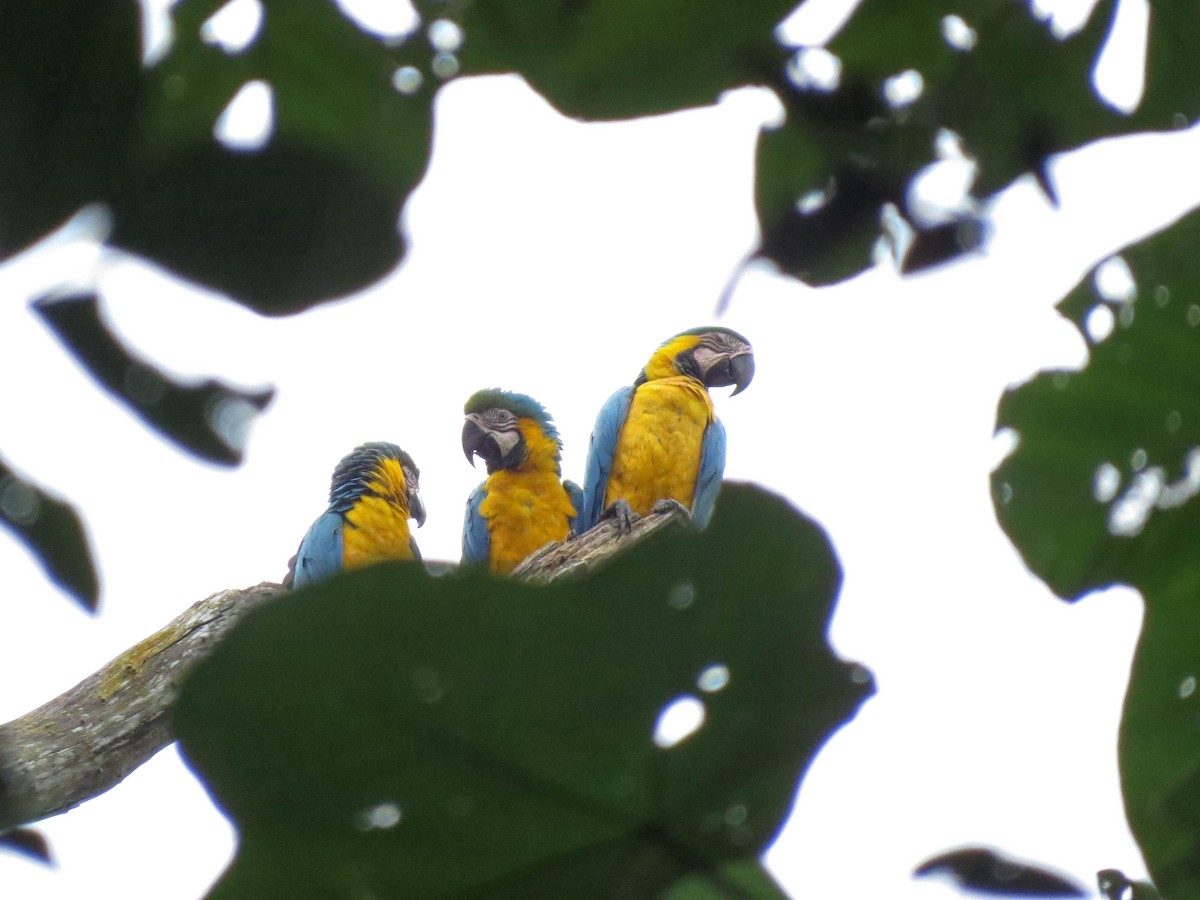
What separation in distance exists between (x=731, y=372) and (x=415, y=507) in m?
1.26

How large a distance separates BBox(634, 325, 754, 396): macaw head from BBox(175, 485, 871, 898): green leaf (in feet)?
11.8

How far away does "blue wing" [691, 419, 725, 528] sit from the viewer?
3516 mm

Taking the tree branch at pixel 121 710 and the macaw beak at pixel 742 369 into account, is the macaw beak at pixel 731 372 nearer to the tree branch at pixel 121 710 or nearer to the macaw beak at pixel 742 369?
the macaw beak at pixel 742 369

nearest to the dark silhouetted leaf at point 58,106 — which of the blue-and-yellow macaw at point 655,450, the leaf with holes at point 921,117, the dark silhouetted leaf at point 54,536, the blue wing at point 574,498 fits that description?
the dark silhouetted leaf at point 54,536

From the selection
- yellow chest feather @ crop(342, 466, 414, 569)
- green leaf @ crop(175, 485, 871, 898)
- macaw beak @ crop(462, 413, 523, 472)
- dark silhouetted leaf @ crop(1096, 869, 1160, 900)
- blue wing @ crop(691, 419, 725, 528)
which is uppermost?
macaw beak @ crop(462, 413, 523, 472)

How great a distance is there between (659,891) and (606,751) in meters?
0.05

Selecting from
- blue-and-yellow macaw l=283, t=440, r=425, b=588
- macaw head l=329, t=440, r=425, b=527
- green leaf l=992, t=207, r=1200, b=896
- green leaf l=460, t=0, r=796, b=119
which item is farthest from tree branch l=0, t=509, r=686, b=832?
green leaf l=460, t=0, r=796, b=119

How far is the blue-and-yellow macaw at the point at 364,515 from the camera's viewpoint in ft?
12.0

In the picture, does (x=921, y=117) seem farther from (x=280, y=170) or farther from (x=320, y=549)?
(x=320, y=549)

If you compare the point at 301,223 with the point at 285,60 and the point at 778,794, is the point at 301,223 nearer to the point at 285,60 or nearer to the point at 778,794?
the point at 285,60

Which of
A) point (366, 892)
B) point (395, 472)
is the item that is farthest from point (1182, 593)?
point (395, 472)

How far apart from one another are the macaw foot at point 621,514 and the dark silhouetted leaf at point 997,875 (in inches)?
107

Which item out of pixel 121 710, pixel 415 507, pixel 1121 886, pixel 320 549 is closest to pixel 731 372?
pixel 415 507

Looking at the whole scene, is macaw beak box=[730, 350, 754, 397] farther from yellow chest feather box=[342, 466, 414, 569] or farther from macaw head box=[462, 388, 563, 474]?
yellow chest feather box=[342, 466, 414, 569]
